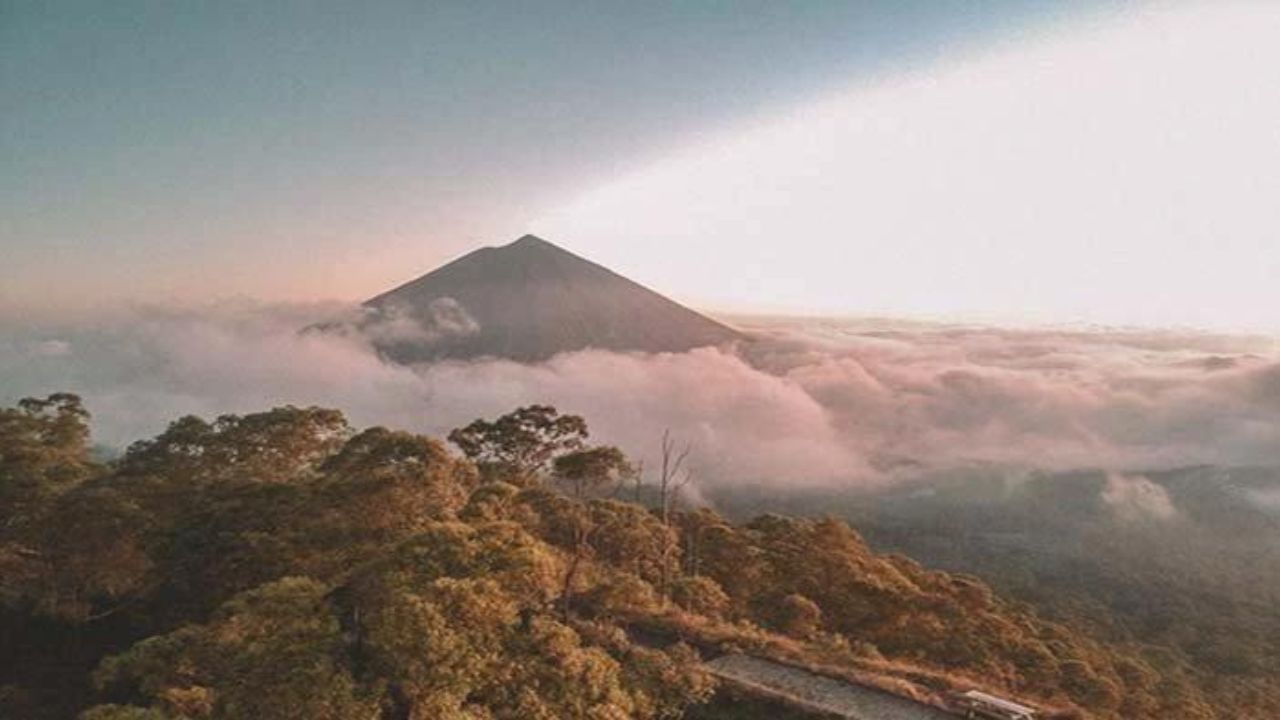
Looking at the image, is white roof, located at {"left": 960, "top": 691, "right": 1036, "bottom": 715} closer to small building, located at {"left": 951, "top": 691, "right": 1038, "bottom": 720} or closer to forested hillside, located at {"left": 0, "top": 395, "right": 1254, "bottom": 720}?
small building, located at {"left": 951, "top": 691, "right": 1038, "bottom": 720}

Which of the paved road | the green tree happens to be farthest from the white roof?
the green tree

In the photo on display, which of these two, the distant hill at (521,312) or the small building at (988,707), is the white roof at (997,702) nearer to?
the small building at (988,707)

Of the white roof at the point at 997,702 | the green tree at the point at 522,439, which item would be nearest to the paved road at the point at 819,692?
the white roof at the point at 997,702

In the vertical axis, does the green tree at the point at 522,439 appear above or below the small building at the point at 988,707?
above

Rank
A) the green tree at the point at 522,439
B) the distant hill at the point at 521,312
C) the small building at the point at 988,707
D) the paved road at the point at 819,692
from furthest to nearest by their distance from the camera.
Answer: the distant hill at the point at 521,312
the green tree at the point at 522,439
the paved road at the point at 819,692
the small building at the point at 988,707

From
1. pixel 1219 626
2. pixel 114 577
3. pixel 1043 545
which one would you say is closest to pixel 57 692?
pixel 114 577

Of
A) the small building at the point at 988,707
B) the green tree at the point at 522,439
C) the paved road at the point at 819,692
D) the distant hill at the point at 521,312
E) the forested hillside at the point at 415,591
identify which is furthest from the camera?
the distant hill at the point at 521,312
